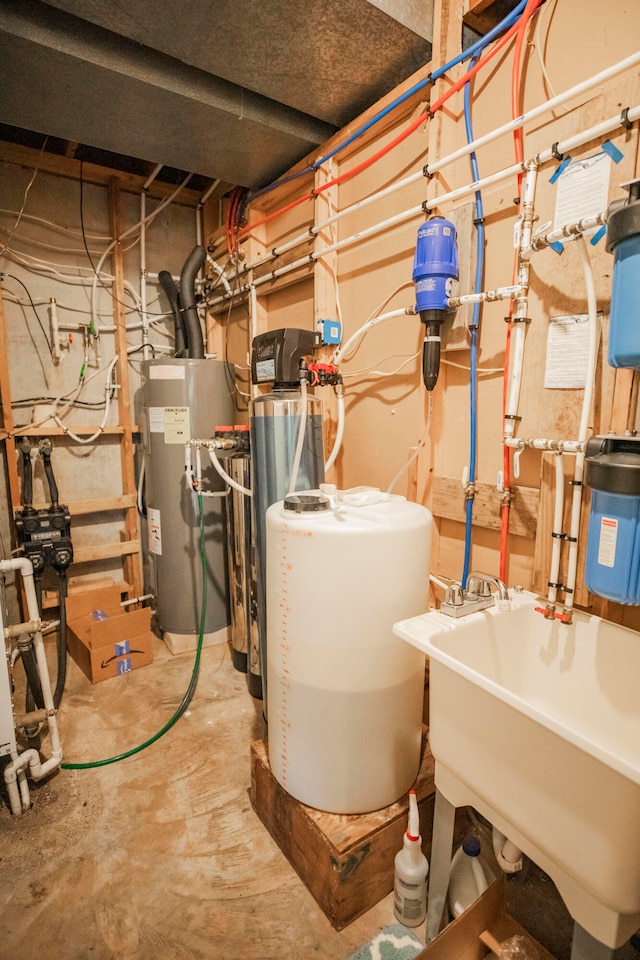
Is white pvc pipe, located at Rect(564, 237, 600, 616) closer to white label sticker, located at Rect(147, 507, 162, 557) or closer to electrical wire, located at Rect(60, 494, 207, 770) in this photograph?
electrical wire, located at Rect(60, 494, 207, 770)

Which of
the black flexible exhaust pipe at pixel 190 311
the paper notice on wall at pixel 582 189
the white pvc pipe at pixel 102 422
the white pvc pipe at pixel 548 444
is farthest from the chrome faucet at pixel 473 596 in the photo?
the white pvc pipe at pixel 102 422

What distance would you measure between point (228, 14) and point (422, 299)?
101 cm

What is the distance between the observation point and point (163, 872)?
1293 millimetres

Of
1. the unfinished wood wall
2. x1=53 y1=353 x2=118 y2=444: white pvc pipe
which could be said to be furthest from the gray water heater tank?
the unfinished wood wall

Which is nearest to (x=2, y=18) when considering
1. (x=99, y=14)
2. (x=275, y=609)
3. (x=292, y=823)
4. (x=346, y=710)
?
(x=99, y=14)

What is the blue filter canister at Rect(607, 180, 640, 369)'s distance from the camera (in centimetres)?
87

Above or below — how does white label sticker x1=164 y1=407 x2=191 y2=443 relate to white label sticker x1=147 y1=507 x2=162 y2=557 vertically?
above

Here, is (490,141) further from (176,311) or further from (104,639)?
(104,639)

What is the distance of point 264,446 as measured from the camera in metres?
1.57

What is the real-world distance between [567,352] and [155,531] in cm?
212

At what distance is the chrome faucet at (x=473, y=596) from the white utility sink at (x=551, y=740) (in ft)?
0.07

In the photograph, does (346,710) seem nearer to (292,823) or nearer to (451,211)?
(292,823)

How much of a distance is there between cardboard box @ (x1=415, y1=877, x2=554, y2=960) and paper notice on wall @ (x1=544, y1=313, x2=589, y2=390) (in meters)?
1.20

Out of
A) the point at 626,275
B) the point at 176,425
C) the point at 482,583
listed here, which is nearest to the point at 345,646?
the point at 482,583
